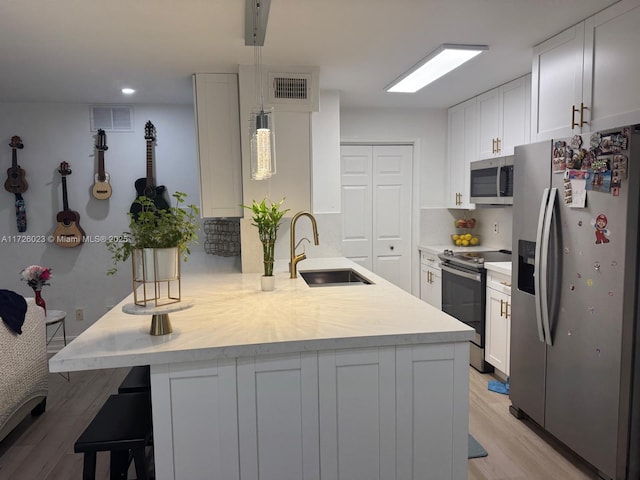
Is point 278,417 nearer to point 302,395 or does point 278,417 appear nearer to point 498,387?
point 302,395

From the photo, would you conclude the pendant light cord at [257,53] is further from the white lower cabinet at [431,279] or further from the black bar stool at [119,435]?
the white lower cabinet at [431,279]

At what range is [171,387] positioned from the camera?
1.65 meters

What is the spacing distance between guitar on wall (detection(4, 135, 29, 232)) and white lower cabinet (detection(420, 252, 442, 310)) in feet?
12.9

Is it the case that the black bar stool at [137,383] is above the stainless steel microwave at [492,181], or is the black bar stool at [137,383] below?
below

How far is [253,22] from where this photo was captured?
2299 millimetres

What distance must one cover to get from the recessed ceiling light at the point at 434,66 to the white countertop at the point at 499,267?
1.47 meters

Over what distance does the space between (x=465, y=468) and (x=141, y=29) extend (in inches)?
104

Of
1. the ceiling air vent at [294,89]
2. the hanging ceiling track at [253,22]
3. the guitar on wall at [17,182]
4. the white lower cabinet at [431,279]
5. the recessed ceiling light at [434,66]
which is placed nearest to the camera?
the hanging ceiling track at [253,22]

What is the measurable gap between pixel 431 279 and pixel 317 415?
309 cm

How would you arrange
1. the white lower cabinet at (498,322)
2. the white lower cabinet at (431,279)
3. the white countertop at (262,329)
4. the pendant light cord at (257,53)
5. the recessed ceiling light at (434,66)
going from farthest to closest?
the white lower cabinet at (431,279) < the white lower cabinet at (498,322) < the recessed ceiling light at (434,66) < the pendant light cord at (257,53) < the white countertop at (262,329)

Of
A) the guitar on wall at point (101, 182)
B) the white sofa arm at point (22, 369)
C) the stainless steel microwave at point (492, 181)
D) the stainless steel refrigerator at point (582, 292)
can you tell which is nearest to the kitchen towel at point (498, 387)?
the stainless steel refrigerator at point (582, 292)

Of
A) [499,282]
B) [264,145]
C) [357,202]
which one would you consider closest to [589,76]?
[499,282]

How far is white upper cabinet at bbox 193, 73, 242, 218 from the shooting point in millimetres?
3301

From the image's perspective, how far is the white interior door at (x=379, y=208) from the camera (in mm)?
4773
